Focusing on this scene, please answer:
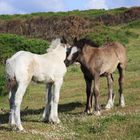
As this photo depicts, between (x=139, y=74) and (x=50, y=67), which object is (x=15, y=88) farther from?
(x=139, y=74)

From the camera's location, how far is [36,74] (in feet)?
41.8

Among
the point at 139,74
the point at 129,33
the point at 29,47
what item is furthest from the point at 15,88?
the point at 129,33

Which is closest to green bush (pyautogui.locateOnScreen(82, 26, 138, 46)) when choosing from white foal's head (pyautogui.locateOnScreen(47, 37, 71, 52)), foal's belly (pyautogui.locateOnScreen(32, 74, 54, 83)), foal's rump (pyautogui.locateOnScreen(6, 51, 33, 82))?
white foal's head (pyautogui.locateOnScreen(47, 37, 71, 52))

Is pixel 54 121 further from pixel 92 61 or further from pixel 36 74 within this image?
pixel 92 61

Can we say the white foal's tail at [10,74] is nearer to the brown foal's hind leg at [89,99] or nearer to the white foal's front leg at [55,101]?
the white foal's front leg at [55,101]

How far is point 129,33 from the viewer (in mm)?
40469

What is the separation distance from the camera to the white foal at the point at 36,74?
481 inches

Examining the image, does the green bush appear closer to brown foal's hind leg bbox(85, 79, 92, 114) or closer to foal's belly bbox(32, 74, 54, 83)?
brown foal's hind leg bbox(85, 79, 92, 114)

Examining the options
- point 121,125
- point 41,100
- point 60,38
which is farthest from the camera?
Result: point 41,100

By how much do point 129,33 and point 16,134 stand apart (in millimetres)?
29470

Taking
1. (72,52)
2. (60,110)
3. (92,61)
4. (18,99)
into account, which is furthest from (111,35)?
(18,99)

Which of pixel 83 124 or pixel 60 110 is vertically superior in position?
pixel 83 124

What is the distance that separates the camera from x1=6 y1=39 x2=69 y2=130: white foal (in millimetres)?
12219

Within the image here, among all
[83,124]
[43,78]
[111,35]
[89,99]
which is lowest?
[83,124]
